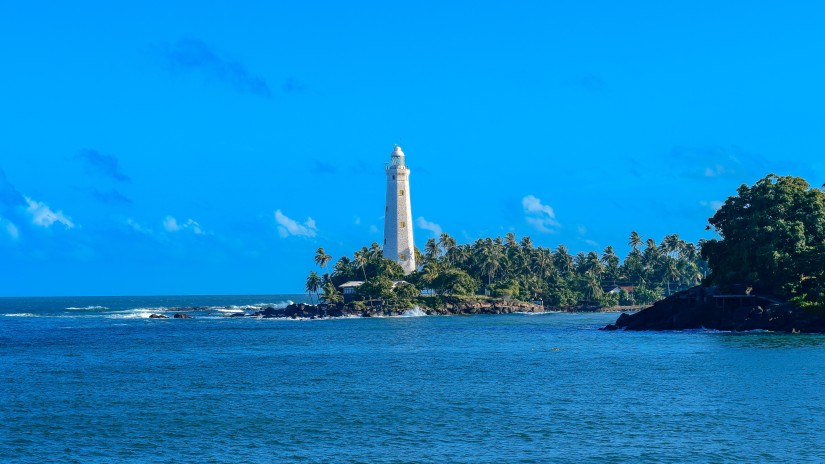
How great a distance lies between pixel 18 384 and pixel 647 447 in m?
36.8

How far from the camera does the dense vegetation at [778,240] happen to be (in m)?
85.1

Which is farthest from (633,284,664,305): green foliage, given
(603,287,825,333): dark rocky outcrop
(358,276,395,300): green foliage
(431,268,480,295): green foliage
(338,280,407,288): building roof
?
(603,287,825,333): dark rocky outcrop

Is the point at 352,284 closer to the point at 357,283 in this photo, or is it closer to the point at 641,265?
the point at 357,283

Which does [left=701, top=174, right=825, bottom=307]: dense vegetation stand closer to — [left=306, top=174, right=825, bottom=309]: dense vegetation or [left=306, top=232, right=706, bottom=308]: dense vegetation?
[left=306, top=174, right=825, bottom=309]: dense vegetation

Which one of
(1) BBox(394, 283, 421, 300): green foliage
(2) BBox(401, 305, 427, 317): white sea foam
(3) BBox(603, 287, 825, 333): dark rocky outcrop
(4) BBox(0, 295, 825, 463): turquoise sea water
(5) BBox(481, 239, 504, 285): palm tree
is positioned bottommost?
(4) BBox(0, 295, 825, 463): turquoise sea water

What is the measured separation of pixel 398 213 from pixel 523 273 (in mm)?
43992

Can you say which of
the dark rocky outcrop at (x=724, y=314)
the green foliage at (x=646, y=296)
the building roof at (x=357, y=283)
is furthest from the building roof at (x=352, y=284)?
the green foliage at (x=646, y=296)

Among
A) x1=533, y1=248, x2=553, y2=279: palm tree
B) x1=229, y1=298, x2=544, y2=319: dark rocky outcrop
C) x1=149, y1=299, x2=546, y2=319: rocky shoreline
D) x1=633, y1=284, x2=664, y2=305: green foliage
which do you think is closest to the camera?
x1=149, y1=299, x2=546, y2=319: rocky shoreline

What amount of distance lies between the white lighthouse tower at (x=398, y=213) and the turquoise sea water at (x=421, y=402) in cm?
6068

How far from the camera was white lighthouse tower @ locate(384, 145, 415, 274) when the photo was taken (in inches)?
5389

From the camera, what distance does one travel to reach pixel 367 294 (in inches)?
5443

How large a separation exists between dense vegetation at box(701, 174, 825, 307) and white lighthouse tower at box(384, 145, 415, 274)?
5443 cm

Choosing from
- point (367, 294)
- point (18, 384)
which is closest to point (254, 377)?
point (18, 384)

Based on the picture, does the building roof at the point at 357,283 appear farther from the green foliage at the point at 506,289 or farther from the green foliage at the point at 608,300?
the green foliage at the point at 608,300
